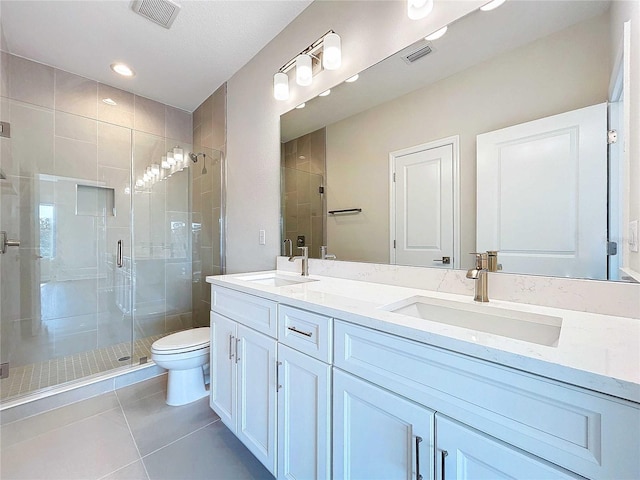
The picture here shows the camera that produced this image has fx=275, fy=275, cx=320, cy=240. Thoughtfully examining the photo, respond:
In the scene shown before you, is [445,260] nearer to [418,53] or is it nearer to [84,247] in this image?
[418,53]

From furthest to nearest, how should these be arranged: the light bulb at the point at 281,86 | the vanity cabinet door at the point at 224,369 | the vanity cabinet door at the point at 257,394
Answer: the light bulb at the point at 281,86 → the vanity cabinet door at the point at 224,369 → the vanity cabinet door at the point at 257,394

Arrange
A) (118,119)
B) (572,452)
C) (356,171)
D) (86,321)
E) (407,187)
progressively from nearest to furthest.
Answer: (572,452) < (407,187) < (356,171) < (86,321) < (118,119)

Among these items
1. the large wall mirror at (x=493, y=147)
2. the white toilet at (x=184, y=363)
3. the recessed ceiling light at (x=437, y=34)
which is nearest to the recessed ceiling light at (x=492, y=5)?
the large wall mirror at (x=493, y=147)

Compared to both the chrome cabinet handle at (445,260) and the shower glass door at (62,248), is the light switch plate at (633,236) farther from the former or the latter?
the shower glass door at (62,248)

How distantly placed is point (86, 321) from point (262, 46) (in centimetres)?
276

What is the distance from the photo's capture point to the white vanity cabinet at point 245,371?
3.78 ft

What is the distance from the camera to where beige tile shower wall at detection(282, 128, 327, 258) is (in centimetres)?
174

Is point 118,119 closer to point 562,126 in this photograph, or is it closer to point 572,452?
point 562,126

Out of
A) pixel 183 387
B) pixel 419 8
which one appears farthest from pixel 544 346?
pixel 183 387

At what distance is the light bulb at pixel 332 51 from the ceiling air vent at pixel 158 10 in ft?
3.33

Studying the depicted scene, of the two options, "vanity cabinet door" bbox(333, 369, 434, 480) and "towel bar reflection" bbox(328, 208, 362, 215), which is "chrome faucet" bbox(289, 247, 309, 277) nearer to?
"towel bar reflection" bbox(328, 208, 362, 215)

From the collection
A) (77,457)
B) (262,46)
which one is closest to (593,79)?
(262,46)

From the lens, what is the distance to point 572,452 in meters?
0.49

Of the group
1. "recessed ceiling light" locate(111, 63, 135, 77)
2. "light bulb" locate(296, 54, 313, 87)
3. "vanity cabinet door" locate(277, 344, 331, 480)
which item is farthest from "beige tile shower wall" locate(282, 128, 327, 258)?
"recessed ceiling light" locate(111, 63, 135, 77)
